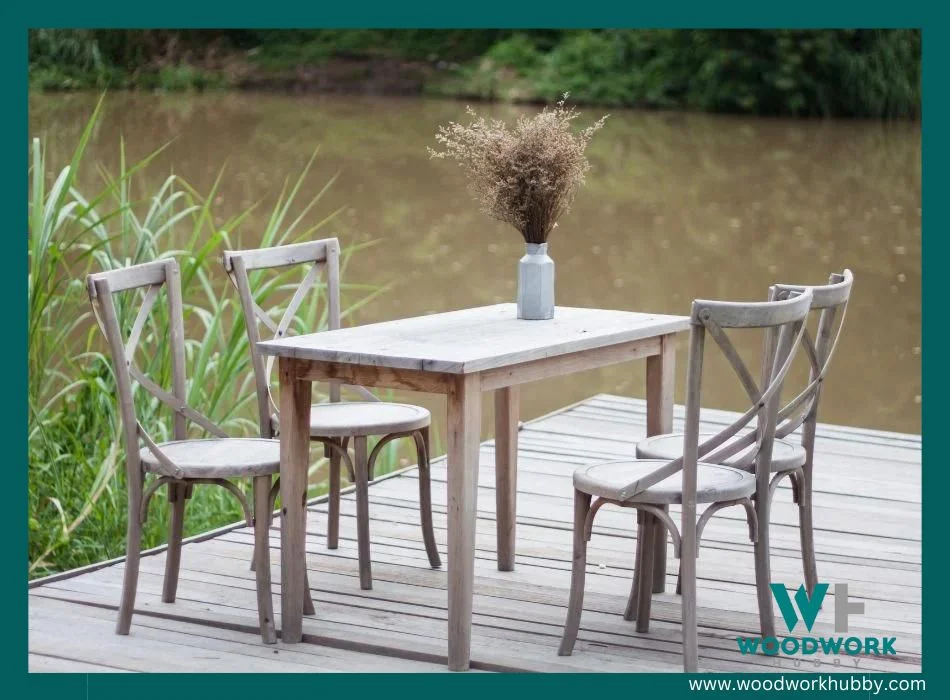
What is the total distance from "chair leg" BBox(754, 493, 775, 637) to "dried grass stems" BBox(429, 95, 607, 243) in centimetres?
97

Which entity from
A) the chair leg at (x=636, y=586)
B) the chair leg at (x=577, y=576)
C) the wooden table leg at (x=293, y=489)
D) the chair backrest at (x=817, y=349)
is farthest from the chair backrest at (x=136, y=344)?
the chair backrest at (x=817, y=349)

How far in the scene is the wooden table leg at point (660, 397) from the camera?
4.13 m

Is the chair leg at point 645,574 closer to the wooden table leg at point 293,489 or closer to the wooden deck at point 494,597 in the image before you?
the wooden deck at point 494,597

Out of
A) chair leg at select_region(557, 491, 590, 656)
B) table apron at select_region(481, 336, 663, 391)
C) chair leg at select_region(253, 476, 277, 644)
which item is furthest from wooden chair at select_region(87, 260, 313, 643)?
chair leg at select_region(557, 491, 590, 656)

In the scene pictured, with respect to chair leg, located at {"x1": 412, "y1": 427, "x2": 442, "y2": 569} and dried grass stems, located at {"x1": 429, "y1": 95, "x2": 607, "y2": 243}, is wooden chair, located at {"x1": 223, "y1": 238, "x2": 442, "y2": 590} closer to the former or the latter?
chair leg, located at {"x1": 412, "y1": 427, "x2": 442, "y2": 569}

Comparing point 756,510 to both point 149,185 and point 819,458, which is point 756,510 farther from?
point 149,185

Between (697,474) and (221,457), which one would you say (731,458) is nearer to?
(697,474)

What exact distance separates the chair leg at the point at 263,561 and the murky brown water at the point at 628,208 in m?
3.82

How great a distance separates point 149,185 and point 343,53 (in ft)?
34.0

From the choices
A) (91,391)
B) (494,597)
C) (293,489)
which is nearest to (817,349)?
(494,597)

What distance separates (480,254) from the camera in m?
12.4

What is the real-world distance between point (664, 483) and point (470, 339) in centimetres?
62

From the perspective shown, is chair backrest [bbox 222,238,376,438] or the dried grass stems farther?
chair backrest [bbox 222,238,376,438]

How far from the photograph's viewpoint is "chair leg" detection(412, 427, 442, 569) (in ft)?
13.8
